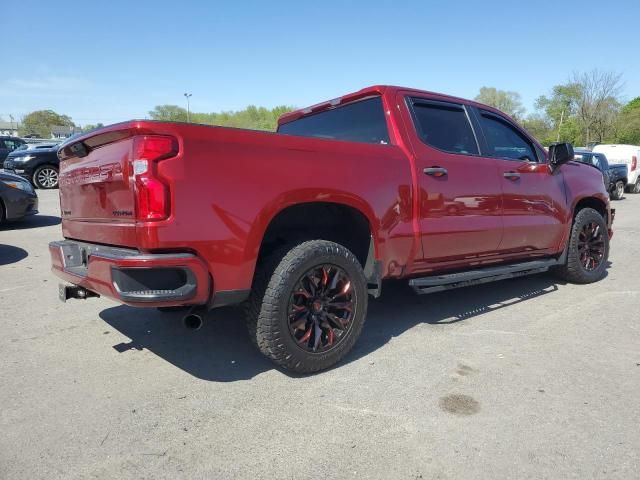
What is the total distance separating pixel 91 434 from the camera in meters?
2.30

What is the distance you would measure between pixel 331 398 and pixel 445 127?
2452 millimetres

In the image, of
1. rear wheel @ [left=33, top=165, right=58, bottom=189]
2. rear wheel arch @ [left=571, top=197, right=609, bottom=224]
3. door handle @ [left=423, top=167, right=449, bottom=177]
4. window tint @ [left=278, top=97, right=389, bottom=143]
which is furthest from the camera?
rear wheel @ [left=33, top=165, right=58, bottom=189]

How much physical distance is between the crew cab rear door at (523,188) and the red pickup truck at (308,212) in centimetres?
2

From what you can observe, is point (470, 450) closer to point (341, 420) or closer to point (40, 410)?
point (341, 420)

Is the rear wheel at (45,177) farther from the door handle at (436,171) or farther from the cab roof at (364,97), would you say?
the door handle at (436,171)

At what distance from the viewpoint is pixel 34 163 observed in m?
12.6

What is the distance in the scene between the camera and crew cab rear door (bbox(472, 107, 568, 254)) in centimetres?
418

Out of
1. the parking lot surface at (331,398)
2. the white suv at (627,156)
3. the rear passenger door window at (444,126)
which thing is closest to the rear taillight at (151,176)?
the parking lot surface at (331,398)

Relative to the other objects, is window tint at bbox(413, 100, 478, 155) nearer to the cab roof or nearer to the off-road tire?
the cab roof

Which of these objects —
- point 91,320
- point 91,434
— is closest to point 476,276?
point 91,434

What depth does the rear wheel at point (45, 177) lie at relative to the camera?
12848 mm

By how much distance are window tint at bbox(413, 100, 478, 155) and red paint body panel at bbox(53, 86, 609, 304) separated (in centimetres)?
11

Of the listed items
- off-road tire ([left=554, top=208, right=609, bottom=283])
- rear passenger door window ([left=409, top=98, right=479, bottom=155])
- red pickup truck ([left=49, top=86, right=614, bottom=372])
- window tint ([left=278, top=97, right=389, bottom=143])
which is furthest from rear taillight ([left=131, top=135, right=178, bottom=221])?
off-road tire ([left=554, top=208, right=609, bottom=283])

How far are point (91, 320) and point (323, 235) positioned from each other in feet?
7.18
